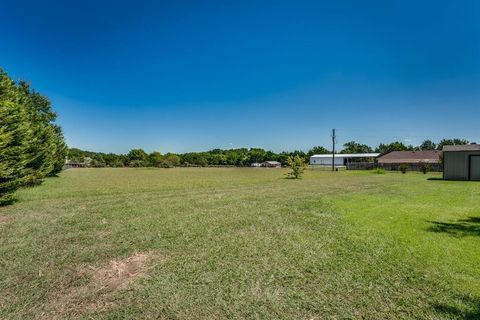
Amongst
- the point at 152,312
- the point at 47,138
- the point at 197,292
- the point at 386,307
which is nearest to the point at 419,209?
the point at 386,307

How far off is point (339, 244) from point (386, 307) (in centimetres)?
240

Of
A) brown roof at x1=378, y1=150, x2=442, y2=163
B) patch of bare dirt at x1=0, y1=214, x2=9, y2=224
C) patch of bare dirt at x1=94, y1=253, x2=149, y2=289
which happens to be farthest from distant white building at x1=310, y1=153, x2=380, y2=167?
patch of bare dirt at x1=94, y1=253, x2=149, y2=289

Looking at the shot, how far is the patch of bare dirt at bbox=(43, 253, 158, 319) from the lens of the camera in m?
3.29

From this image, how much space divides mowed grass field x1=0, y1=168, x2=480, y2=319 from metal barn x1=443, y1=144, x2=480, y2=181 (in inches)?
695

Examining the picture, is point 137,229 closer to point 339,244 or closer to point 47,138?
point 339,244

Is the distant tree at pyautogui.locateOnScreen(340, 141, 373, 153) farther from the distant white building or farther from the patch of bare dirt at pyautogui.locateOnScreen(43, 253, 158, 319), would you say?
the patch of bare dirt at pyautogui.locateOnScreen(43, 253, 158, 319)

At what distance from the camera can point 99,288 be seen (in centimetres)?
383

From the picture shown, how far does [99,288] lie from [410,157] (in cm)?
6145

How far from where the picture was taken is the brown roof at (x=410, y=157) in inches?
2013

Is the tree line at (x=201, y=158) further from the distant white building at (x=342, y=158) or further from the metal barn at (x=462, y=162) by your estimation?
the metal barn at (x=462, y=162)

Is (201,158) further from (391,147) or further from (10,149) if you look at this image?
(10,149)

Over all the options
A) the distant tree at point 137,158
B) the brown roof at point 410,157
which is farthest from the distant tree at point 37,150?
the distant tree at point 137,158

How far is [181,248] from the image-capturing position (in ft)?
18.1

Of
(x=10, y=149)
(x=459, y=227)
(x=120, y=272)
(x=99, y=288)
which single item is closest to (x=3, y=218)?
(x=10, y=149)
